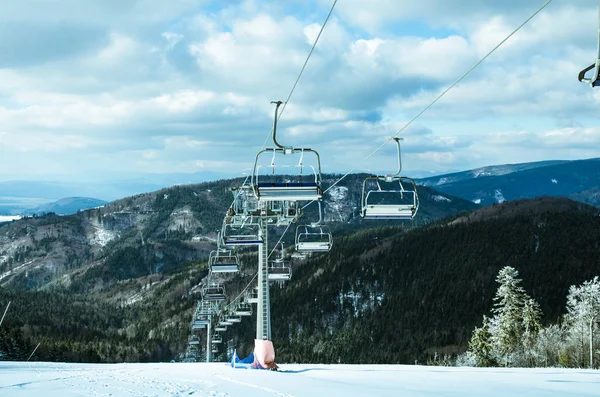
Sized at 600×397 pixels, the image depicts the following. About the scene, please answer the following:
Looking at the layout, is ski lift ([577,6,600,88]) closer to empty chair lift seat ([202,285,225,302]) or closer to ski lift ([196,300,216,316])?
empty chair lift seat ([202,285,225,302])

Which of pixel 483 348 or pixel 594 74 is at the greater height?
pixel 594 74

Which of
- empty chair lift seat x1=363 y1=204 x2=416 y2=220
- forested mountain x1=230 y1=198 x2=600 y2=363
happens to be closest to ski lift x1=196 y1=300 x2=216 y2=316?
empty chair lift seat x1=363 y1=204 x2=416 y2=220

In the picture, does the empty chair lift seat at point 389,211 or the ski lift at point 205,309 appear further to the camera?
the ski lift at point 205,309

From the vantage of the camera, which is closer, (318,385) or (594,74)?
(594,74)

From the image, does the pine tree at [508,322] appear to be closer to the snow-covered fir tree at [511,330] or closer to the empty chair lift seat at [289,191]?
the snow-covered fir tree at [511,330]

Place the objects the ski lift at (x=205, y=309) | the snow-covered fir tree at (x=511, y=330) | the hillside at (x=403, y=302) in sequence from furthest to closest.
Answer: the hillside at (x=403, y=302) < the snow-covered fir tree at (x=511, y=330) < the ski lift at (x=205, y=309)

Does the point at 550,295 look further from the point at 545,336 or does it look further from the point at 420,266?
the point at 545,336

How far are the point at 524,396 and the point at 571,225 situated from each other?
182832 millimetres

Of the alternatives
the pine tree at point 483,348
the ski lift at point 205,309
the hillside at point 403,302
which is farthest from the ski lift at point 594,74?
the hillside at point 403,302

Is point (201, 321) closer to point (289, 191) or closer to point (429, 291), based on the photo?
point (289, 191)

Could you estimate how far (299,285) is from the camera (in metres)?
200

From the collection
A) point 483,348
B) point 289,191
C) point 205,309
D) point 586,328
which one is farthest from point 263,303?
point 483,348

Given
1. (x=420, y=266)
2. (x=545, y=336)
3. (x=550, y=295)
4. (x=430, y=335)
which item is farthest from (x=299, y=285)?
(x=545, y=336)

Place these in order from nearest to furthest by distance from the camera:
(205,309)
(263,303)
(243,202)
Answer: (243,202) < (263,303) < (205,309)
